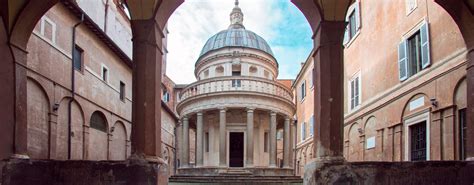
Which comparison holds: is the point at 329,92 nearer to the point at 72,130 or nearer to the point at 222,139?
the point at 72,130

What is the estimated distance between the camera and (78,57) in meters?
17.1

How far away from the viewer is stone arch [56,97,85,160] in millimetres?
15202

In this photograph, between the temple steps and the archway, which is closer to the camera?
the archway

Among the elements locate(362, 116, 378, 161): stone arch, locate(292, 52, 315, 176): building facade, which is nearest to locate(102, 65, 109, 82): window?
locate(362, 116, 378, 161): stone arch

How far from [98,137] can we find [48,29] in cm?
619

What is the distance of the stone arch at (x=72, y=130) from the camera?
15.2 meters

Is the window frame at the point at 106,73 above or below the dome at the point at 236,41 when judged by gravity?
below

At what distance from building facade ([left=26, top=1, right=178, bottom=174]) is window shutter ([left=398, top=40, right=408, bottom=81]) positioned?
11.3 metres

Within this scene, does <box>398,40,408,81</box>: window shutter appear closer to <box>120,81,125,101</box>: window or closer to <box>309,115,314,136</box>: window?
<box>120,81,125,101</box>: window

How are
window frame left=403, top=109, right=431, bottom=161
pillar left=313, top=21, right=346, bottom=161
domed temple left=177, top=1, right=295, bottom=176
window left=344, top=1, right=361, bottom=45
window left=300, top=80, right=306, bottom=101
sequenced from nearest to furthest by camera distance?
pillar left=313, top=21, right=346, bottom=161 < window frame left=403, top=109, right=431, bottom=161 < window left=344, top=1, right=361, bottom=45 < domed temple left=177, top=1, right=295, bottom=176 < window left=300, top=80, right=306, bottom=101

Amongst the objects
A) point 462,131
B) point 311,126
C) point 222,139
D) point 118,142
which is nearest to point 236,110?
point 222,139

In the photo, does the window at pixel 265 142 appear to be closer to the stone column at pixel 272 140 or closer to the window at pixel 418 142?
the stone column at pixel 272 140

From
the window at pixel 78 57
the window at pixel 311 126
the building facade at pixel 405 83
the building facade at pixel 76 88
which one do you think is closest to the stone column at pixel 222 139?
the building facade at pixel 76 88

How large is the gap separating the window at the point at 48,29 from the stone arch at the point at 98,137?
15.1 feet
